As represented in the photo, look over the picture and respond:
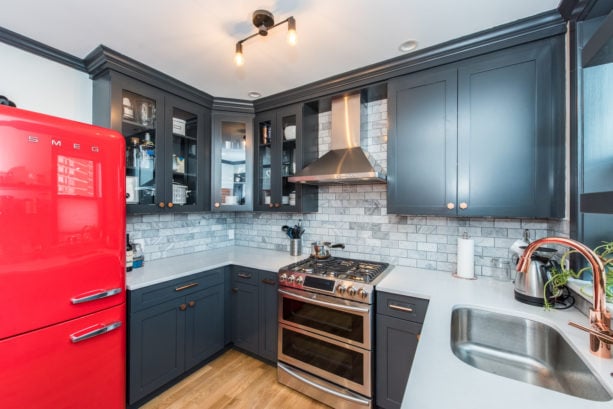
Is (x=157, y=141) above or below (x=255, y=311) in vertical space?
above

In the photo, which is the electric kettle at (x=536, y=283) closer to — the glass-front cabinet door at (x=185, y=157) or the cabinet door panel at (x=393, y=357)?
the cabinet door panel at (x=393, y=357)

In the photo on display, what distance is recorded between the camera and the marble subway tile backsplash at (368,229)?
203cm

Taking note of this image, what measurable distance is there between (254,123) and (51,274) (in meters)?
2.11

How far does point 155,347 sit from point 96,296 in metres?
0.70

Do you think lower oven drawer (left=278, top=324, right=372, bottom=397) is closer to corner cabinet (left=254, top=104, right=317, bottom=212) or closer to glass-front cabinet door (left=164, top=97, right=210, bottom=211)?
corner cabinet (left=254, top=104, right=317, bottom=212)

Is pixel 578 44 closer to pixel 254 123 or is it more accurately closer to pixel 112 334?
pixel 254 123

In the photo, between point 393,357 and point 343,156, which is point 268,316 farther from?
point 343,156

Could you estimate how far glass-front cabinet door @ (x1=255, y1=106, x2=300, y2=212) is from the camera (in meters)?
2.71

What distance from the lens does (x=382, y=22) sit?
1.64 meters

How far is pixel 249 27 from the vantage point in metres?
1.67

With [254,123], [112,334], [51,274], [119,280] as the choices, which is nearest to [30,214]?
[51,274]

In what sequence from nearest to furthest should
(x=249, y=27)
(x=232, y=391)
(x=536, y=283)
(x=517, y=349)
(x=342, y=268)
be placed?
(x=517, y=349) < (x=536, y=283) < (x=249, y=27) < (x=232, y=391) < (x=342, y=268)

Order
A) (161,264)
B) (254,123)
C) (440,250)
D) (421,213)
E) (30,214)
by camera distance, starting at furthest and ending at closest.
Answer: (254,123) → (161,264) → (440,250) → (421,213) → (30,214)

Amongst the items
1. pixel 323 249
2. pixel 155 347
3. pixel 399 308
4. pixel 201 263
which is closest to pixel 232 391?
pixel 155 347
